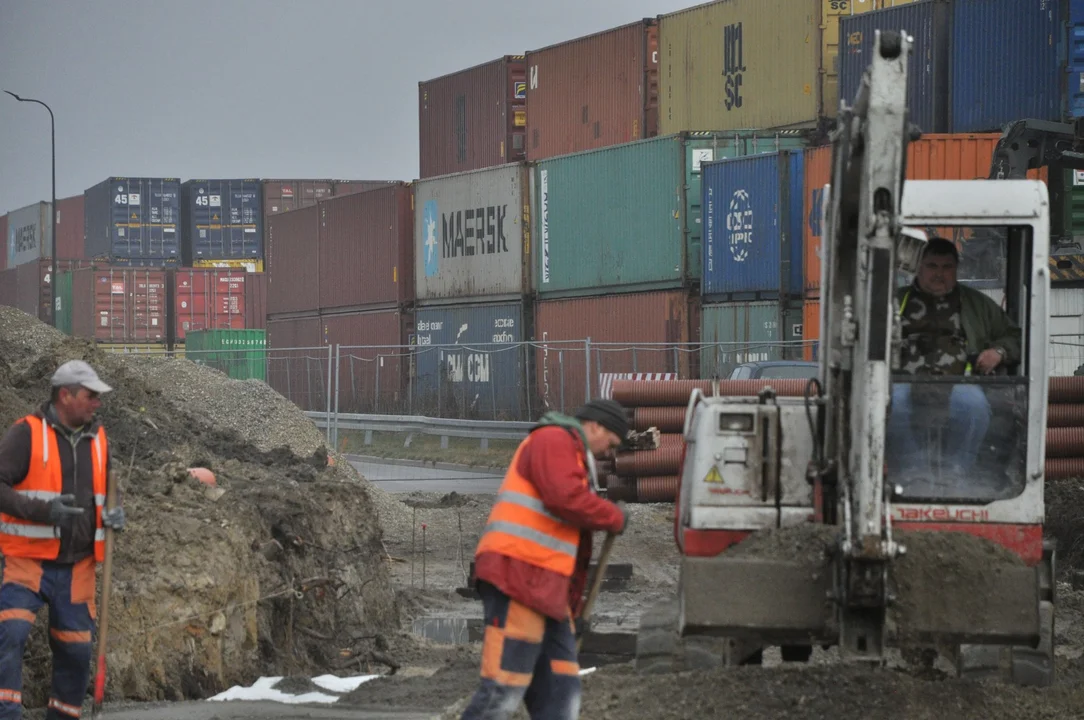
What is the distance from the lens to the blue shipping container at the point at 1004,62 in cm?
2406

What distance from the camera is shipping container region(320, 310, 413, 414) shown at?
3072 centimetres

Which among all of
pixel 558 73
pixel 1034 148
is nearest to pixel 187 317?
pixel 558 73

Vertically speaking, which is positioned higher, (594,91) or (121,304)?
(594,91)

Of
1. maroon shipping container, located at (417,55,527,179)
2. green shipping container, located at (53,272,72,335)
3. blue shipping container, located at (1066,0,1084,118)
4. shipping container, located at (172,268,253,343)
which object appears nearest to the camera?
blue shipping container, located at (1066,0,1084,118)

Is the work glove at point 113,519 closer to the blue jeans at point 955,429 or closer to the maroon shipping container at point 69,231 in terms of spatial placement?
the blue jeans at point 955,429

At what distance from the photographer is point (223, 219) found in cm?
6025

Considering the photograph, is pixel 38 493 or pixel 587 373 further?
pixel 587 373

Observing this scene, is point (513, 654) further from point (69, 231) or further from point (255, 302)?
point (69, 231)

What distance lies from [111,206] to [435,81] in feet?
75.6

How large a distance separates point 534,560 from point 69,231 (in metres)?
63.3

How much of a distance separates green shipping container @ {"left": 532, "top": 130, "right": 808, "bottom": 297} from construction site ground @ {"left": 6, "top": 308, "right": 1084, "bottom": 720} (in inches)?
529

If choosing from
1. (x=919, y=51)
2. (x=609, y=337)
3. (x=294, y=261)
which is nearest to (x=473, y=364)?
(x=609, y=337)

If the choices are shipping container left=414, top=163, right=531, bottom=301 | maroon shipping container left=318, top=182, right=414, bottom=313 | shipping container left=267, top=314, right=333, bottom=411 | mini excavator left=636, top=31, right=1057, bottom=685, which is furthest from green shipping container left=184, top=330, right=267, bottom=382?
mini excavator left=636, top=31, right=1057, bottom=685

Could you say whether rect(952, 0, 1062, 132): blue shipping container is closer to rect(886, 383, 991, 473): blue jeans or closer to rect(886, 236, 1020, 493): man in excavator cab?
rect(886, 236, 1020, 493): man in excavator cab
